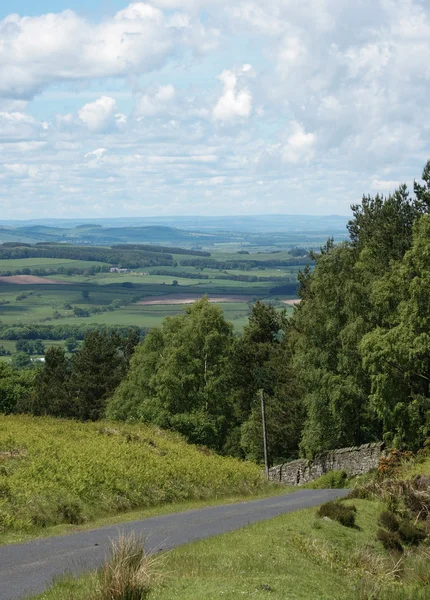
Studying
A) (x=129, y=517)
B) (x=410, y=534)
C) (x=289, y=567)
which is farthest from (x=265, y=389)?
(x=289, y=567)

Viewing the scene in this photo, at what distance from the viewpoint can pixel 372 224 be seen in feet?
179

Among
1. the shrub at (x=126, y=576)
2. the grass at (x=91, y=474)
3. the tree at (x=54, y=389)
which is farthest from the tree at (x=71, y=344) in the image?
the shrub at (x=126, y=576)

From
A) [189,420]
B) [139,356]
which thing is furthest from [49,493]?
[139,356]

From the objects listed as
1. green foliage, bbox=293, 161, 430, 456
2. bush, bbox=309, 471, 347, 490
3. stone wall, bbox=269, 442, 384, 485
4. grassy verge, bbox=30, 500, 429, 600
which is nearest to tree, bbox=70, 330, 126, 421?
green foliage, bbox=293, 161, 430, 456

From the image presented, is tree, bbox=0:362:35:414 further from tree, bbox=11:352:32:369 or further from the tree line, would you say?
tree, bbox=11:352:32:369

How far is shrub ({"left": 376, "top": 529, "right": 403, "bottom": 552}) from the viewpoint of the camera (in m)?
20.5

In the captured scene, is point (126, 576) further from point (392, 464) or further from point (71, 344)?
point (71, 344)

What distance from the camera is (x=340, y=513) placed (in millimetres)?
21609

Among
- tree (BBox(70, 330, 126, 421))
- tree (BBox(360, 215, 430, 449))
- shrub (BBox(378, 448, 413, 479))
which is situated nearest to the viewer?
shrub (BBox(378, 448, 413, 479))

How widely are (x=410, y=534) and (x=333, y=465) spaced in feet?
71.2

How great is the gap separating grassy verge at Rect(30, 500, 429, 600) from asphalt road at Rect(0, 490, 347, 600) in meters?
0.73

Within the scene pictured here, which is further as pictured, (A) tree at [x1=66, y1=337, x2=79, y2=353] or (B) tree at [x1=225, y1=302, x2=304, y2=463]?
(A) tree at [x1=66, y1=337, x2=79, y2=353]

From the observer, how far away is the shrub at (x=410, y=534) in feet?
69.8

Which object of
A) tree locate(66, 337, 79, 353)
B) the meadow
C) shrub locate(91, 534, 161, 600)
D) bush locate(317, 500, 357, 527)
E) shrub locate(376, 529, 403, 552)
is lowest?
tree locate(66, 337, 79, 353)
